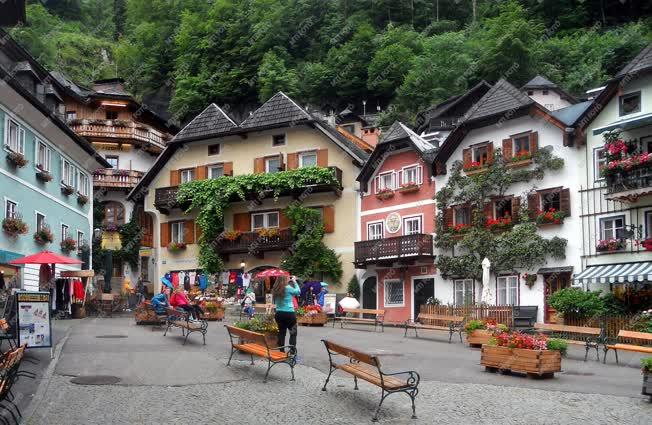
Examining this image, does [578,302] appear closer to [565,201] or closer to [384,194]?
[565,201]

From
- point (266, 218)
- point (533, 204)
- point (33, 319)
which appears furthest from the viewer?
point (266, 218)

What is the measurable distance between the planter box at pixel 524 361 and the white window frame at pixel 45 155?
20763 millimetres

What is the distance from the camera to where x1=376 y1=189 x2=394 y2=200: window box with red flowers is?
Result: 129 ft

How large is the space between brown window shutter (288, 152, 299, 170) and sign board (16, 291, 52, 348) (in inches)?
→ 1058

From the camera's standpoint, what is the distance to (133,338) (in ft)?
71.3

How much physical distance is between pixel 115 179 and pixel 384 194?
1961 cm

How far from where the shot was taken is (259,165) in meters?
44.2

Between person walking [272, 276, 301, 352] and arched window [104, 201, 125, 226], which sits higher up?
arched window [104, 201, 125, 226]

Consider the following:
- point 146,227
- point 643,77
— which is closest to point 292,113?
point 146,227

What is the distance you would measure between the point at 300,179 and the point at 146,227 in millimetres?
14466

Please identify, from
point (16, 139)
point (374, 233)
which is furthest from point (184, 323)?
point (374, 233)

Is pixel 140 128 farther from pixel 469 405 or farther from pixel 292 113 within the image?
pixel 469 405

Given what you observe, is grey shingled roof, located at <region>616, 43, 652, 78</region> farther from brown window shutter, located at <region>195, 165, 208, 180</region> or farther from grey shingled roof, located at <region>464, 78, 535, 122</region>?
brown window shutter, located at <region>195, 165, 208, 180</region>

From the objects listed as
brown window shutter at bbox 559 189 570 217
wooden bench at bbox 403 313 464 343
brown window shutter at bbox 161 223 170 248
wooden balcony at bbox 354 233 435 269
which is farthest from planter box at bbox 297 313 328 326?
brown window shutter at bbox 161 223 170 248
